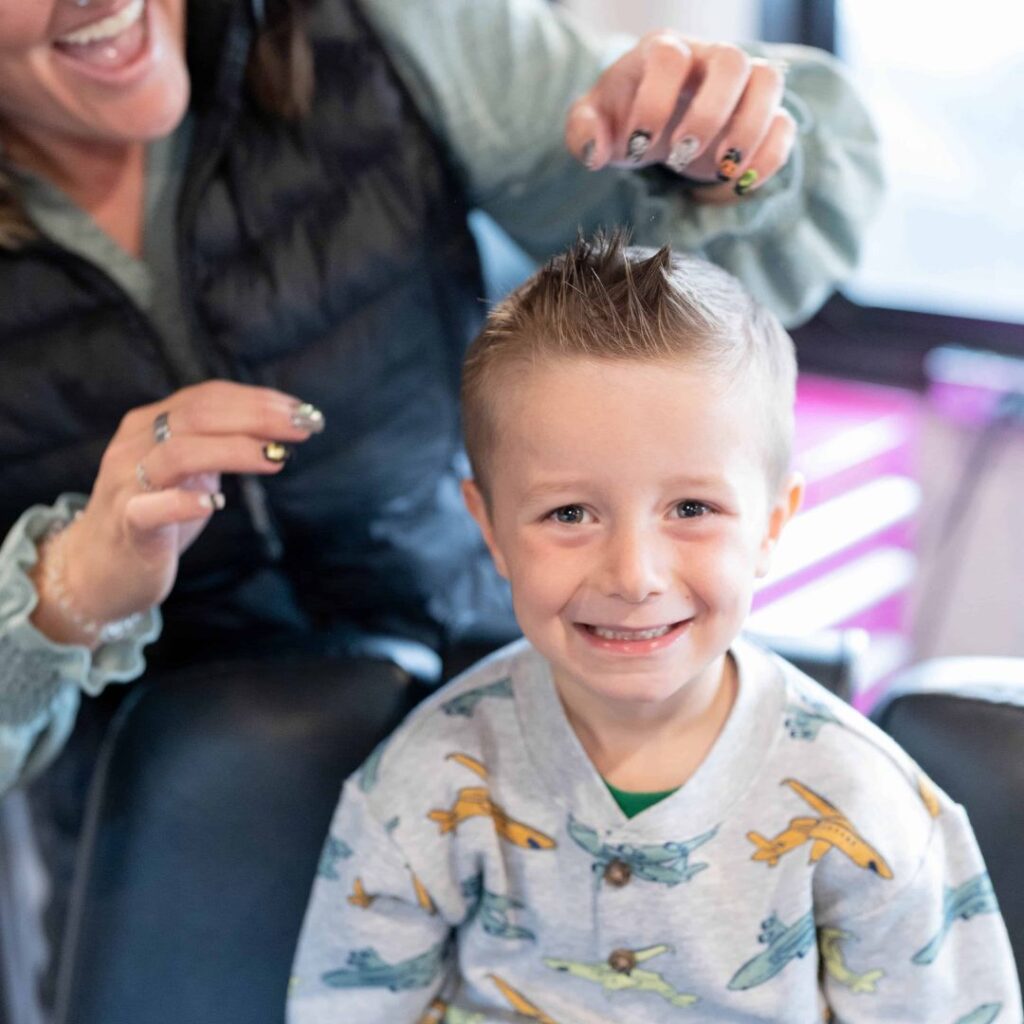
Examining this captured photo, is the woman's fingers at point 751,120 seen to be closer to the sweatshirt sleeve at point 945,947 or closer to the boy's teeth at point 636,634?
the boy's teeth at point 636,634

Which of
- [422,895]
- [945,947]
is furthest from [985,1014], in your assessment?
[422,895]

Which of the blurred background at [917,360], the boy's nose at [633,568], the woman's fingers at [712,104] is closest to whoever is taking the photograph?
the boy's nose at [633,568]

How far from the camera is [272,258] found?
3.50 ft

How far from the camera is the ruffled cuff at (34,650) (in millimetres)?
947

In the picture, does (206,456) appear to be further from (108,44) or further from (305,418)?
(108,44)

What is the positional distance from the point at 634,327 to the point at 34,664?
541mm

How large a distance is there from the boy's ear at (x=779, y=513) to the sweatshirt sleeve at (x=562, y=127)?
26 centimetres

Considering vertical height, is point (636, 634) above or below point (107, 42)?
below

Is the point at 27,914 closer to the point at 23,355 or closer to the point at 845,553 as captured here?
the point at 23,355

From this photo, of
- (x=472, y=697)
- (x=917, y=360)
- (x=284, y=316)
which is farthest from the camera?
(x=917, y=360)

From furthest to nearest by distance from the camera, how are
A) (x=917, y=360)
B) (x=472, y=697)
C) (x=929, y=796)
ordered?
(x=917, y=360) → (x=472, y=697) → (x=929, y=796)

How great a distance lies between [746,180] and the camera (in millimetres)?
896

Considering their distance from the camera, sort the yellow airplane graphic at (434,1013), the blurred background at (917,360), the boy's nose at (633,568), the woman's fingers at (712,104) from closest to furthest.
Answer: the boy's nose at (633,568)
the woman's fingers at (712,104)
the yellow airplane graphic at (434,1013)
the blurred background at (917,360)

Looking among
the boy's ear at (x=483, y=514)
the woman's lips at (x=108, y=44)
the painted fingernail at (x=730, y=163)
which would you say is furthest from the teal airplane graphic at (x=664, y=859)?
→ the woman's lips at (x=108, y=44)
